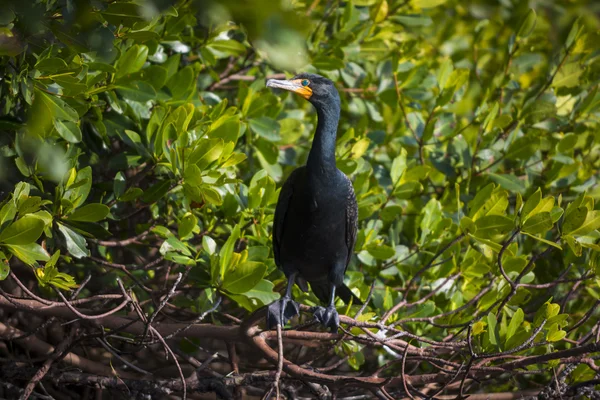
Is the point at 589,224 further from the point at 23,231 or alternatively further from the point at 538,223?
the point at 23,231

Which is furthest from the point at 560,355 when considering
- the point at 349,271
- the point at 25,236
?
the point at 25,236

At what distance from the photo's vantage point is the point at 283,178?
4.55m

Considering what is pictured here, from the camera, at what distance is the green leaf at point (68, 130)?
2912 millimetres

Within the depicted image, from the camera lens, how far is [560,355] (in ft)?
8.61

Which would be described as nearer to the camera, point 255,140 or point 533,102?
point 255,140

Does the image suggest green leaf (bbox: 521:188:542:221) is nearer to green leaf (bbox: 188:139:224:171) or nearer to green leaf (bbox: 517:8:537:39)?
green leaf (bbox: 188:139:224:171)

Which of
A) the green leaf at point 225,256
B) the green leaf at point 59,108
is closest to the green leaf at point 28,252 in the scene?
the green leaf at point 59,108

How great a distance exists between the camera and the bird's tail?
382 cm

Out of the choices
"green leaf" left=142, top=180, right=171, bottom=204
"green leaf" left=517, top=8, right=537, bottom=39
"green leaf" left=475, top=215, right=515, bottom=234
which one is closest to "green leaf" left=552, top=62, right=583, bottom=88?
"green leaf" left=517, top=8, right=537, bottom=39

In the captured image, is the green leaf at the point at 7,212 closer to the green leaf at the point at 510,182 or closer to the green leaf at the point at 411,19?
the green leaf at the point at 510,182

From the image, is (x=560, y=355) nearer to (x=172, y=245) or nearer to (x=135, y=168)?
(x=172, y=245)

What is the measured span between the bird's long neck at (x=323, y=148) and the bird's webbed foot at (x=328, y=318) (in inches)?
28.2

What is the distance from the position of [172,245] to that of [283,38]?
2438mm

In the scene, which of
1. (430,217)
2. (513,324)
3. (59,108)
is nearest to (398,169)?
(430,217)
